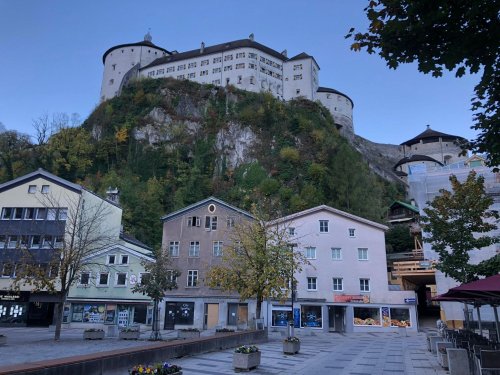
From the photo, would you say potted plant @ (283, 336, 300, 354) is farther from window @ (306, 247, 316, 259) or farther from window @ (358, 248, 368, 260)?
window @ (358, 248, 368, 260)

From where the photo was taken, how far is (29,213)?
43312 mm

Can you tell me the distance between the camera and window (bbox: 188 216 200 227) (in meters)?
41.8

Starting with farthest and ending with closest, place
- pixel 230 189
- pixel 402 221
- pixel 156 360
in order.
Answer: pixel 230 189 < pixel 402 221 < pixel 156 360

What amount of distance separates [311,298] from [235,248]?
41.0ft

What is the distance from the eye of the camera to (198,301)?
1554 inches

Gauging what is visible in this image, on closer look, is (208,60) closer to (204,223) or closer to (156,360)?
(204,223)

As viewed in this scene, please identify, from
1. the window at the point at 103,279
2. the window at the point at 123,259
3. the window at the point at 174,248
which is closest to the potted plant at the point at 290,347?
the window at the point at 174,248

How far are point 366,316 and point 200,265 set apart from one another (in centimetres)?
1611

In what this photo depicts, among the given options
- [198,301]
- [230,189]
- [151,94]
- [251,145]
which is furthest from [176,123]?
[198,301]

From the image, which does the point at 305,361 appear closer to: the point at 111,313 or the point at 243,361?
the point at 243,361

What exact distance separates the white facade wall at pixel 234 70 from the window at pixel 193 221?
51392 mm

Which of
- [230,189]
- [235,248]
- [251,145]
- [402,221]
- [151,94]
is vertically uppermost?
[151,94]

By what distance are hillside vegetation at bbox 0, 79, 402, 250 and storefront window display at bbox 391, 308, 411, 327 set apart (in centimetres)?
1874

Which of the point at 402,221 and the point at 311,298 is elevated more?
the point at 402,221
